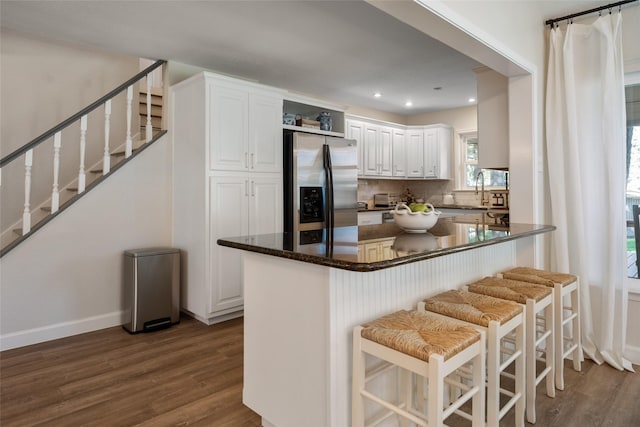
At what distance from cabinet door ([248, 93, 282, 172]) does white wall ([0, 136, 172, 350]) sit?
0.88 metres

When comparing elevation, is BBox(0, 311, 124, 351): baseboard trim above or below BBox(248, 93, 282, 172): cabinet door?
below

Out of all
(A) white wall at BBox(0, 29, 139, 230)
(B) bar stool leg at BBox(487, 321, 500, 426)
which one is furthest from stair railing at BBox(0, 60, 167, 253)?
(B) bar stool leg at BBox(487, 321, 500, 426)

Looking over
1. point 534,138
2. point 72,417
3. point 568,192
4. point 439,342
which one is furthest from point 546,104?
point 72,417

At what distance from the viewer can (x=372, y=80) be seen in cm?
427

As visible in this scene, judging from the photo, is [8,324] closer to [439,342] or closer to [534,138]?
[439,342]

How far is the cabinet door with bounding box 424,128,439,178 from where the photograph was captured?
18.8ft

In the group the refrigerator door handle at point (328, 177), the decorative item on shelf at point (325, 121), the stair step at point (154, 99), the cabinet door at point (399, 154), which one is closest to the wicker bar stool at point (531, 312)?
the refrigerator door handle at point (328, 177)

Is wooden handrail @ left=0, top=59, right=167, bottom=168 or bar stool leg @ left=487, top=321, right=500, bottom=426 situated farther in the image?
wooden handrail @ left=0, top=59, right=167, bottom=168

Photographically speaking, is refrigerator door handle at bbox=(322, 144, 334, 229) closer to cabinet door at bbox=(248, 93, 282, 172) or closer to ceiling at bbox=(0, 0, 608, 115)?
cabinet door at bbox=(248, 93, 282, 172)

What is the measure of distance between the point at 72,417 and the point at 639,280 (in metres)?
3.76

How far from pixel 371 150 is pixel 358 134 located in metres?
0.34

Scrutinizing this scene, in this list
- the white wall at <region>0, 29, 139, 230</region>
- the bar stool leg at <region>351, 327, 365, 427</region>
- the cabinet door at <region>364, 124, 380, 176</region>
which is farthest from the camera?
the cabinet door at <region>364, 124, 380, 176</region>

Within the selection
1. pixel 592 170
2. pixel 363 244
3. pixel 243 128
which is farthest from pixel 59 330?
pixel 592 170

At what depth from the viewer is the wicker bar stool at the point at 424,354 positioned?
3.93 feet
